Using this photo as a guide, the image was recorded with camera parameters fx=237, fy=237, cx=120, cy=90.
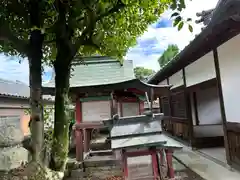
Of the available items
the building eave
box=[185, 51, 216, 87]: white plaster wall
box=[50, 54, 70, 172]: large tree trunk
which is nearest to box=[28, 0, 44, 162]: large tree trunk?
box=[50, 54, 70, 172]: large tree trunk

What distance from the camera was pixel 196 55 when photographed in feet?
24.6

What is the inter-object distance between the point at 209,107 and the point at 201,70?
8.94 feet

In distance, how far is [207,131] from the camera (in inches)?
360

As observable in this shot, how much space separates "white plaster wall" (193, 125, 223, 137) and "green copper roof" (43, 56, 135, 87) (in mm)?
3243

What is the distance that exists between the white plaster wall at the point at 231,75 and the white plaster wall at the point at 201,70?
0.78 metres

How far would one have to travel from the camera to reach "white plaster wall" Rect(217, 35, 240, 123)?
5.12m

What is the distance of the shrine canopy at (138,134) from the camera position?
14.7 ft

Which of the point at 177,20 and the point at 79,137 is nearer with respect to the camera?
the point at 177,20

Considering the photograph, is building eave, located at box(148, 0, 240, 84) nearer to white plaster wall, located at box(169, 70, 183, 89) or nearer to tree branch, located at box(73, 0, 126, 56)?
white plaster wall, located at box(169, 70, 183, 89)

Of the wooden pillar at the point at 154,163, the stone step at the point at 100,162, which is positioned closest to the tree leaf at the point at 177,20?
the wooden pillar at the point at 154,163

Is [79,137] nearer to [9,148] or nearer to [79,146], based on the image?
[79,146]

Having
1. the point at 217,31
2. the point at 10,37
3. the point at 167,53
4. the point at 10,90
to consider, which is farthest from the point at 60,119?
the point at 167,53

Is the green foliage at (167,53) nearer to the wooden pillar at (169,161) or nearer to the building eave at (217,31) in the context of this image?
the building eave at (217,31)

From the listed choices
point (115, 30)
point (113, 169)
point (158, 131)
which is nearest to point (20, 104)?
point (113, 169)
